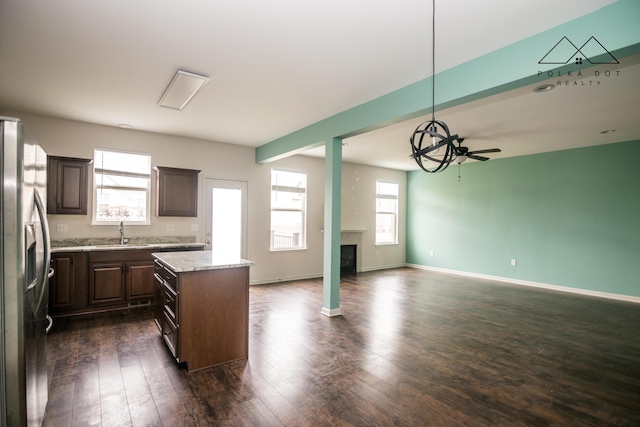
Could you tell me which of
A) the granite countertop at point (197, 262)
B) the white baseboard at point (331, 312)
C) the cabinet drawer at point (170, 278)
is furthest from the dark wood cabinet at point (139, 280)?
the white baseboard at point (331, 312)

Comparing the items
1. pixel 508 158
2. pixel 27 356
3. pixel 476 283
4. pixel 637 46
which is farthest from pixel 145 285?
pixel 508 158

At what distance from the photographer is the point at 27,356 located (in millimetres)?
1617

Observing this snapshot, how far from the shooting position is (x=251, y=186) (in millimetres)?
6195

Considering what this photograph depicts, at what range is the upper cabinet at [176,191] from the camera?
507 cm

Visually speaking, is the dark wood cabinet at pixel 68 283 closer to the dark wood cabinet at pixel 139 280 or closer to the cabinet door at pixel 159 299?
the dark wood cabinet at pixel 139 280

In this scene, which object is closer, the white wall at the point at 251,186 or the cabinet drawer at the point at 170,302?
the cabinet drawer at the point at 170,302

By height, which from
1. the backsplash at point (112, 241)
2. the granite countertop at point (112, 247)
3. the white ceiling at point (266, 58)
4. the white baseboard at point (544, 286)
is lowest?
the white baseboard at point (544, 286)

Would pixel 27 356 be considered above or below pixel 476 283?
above

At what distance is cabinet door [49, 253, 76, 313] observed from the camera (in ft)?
13.2

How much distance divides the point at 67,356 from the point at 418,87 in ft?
14.0

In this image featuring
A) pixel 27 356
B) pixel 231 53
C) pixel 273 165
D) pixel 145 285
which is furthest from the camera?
pixel 273 165

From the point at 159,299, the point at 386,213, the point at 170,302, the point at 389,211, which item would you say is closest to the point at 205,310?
the point at 170,302

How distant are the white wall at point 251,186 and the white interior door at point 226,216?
Result: 0.11 m

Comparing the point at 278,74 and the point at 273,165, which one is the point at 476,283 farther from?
the point at 278,74
